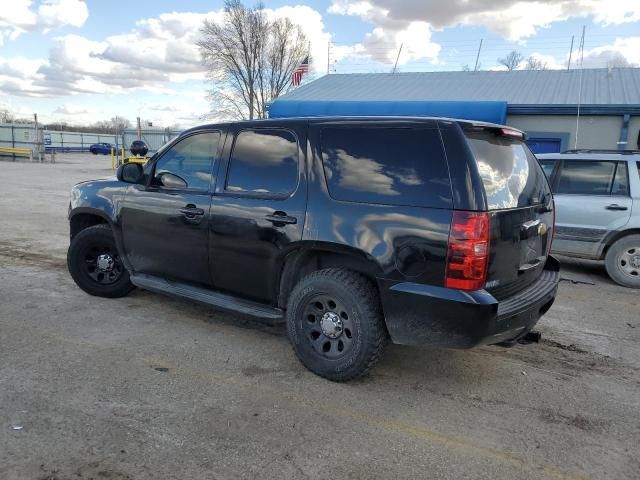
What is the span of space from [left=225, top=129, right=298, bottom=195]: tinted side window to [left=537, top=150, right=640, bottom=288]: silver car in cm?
489

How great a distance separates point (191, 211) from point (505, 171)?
2570 mm

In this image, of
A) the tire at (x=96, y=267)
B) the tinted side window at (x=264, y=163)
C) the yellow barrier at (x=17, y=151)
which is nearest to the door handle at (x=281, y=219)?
the tinted side window at (x=264, y=163)

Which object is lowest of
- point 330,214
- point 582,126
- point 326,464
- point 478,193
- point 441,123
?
point 326,464

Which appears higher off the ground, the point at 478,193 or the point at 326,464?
the point at 478,193

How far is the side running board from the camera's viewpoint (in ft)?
13.0

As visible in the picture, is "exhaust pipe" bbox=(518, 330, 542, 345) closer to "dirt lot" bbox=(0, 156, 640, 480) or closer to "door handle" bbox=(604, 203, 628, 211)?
"dirt lot" bbox=(0, 156, 640, 480)

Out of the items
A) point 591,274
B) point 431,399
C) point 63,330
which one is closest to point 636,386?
point 431,399

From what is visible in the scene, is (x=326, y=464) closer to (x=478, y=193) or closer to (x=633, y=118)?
(x=478, y=193)

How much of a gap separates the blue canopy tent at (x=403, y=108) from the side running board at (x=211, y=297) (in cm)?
1023

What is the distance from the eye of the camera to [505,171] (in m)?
3.41

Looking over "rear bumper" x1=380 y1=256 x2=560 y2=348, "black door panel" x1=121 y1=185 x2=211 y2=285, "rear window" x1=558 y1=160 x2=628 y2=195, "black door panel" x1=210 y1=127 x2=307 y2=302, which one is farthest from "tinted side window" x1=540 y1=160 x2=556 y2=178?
"black door panel" x1=121 y1=185 x2=211 y2=285

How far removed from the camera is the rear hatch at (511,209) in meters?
3.12

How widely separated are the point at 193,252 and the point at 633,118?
49.9ft

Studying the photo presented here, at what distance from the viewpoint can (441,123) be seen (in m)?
3.20
